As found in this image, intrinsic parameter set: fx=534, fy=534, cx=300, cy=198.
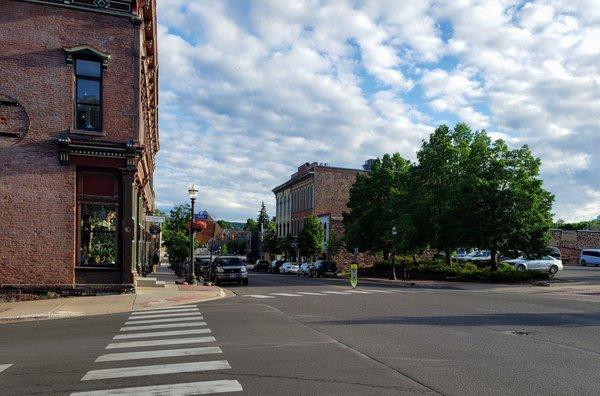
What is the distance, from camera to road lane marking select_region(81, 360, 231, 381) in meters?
7.27

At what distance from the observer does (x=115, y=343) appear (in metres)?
9.94

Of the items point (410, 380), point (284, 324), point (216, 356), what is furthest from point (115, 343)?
point (410, 380)

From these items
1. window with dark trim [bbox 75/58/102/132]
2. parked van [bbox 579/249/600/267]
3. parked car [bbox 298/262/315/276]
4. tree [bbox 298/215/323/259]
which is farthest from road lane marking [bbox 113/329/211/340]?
parked van [bbox 579/249/600/267]

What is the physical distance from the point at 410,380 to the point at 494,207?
27.9 metres

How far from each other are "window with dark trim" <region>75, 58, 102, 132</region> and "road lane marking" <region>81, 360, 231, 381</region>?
14365 mm

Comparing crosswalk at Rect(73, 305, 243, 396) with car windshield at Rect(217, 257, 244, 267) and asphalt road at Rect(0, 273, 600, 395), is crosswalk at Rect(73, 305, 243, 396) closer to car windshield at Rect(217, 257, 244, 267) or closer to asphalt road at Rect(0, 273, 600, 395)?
asphalt road at Rect(0, 273, 600, 395)

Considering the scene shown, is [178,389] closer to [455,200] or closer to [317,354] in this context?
[317,354]

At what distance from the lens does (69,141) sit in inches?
753

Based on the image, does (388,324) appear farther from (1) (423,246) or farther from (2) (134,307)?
(1) (423,246)

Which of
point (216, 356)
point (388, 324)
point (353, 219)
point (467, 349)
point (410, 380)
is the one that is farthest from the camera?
point (353, 219)

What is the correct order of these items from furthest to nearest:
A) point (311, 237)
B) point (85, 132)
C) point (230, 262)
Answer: point (311, 237) → point (230, 262) → point (85, 132)

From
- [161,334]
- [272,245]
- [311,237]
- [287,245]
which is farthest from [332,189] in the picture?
[161,334]

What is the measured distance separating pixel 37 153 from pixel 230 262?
14.6 meters

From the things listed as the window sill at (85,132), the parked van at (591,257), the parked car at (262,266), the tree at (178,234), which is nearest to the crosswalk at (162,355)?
the window sill at (85,132)
